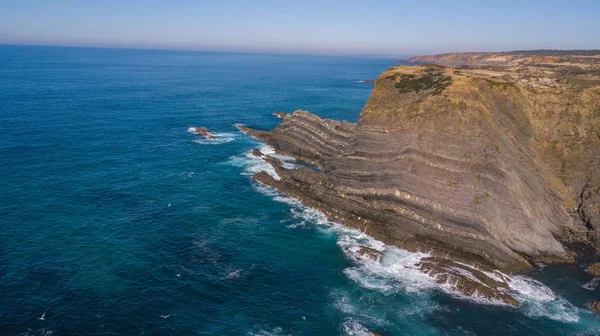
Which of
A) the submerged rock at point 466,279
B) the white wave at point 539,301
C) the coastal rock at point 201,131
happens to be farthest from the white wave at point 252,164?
the white wave at point 539,301

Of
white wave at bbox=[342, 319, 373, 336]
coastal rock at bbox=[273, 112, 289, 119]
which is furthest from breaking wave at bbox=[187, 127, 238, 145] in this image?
white wave at bbox=[342, 319, 373, 336]

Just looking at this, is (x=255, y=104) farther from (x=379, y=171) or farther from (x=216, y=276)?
(x=216, y=276)

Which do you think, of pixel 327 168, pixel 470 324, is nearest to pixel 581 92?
pixel 327 168

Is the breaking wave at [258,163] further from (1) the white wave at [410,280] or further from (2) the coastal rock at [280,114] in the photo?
(2) the coastal rock at [280,114]

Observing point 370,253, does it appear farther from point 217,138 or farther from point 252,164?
point 217,138

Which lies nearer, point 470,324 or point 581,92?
point 470,324

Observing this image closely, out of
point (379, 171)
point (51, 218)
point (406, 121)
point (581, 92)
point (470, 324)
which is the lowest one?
point (470, 324)
